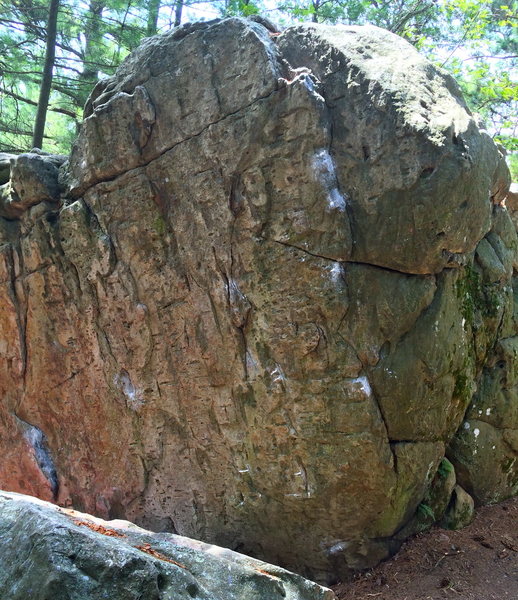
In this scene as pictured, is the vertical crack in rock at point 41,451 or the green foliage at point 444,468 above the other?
the green foliage at point 444,468

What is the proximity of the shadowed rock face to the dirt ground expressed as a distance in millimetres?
149

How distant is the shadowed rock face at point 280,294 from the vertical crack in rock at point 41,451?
240mm

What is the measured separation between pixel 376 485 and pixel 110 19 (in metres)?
8.27

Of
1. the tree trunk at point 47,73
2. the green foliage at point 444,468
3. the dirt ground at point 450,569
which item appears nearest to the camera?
the dirt ground at point 450,569

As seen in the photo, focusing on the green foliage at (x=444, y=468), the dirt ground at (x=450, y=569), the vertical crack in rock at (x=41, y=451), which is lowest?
the vertical crack in rock at (x=41, y=451)

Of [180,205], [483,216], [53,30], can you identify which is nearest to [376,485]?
[483,216]

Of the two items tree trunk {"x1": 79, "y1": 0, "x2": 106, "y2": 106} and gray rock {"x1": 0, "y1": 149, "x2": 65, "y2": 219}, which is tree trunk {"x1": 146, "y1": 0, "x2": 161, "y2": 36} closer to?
tree trunk {"x1": 79, "y1": 0, "x2": 106, "y2": 106}

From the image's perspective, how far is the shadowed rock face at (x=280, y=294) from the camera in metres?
4.34

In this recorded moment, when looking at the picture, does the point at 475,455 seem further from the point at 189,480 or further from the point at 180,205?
the point at 180,205

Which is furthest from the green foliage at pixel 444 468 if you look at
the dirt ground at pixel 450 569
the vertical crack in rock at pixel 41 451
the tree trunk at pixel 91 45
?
the tree trunk at pixel 91 45

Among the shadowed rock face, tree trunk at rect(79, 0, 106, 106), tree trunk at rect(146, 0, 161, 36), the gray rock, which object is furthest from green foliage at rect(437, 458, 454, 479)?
tree trunk at rect(146, 0, 161, 36)

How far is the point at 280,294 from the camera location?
4441mm

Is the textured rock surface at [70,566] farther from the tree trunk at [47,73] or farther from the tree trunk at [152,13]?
the tree trunk at [152,13]

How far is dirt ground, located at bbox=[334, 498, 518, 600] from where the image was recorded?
A: 168 inches
